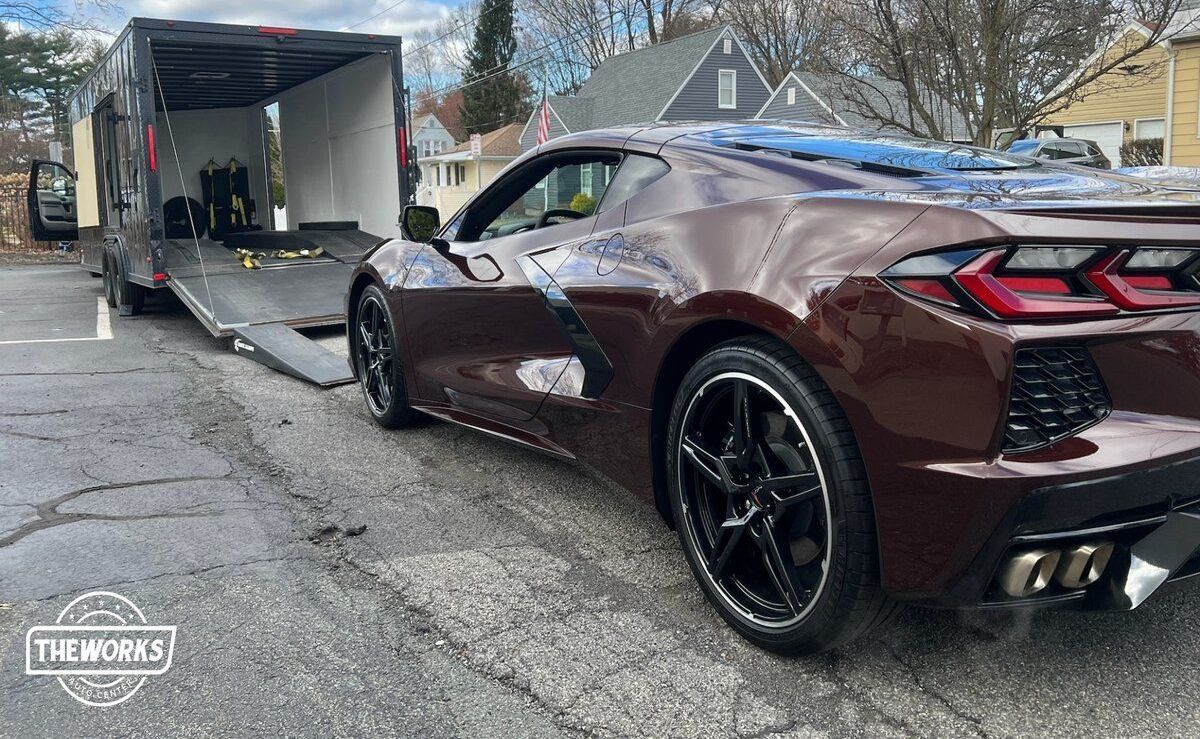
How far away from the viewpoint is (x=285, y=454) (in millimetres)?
4773

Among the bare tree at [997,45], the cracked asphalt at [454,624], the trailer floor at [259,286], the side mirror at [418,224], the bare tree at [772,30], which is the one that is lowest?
the cracked asphalt at [454,624]

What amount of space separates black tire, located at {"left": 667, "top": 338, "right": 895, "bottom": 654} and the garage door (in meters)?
30.4

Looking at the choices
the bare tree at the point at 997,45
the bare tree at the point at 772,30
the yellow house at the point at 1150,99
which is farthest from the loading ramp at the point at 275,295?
the bare tree at the point at 772,30

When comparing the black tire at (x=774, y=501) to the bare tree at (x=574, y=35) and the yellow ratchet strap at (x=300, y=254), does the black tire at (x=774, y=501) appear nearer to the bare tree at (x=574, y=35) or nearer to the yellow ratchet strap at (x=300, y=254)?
the yellow ratchet strap at (x=300, y=254)

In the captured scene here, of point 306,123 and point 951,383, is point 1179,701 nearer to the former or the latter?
point 951,383

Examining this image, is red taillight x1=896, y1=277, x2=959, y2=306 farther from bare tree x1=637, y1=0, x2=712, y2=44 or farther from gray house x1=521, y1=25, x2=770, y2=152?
bare tree x1=637, y1=0, x2=712, y2=44

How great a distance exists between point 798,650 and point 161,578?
2.14m

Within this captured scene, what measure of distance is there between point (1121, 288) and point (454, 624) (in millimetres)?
2001

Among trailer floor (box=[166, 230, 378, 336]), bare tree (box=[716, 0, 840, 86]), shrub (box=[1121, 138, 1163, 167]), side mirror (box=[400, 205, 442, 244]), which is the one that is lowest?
trailer floor (box=[166, 230, 378, 336])

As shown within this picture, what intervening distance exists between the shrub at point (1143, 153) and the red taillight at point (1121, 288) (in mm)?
22859

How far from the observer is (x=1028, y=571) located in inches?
83.1

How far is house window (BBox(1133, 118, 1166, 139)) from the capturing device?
28.2m

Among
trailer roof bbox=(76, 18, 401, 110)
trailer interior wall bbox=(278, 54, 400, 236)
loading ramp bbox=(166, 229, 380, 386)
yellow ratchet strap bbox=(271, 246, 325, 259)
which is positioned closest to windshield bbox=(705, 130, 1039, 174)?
loading ramp bbox=(166, 229, 380, 386)

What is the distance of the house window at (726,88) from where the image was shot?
3784cm
